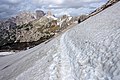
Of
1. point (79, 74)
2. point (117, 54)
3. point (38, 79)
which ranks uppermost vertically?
point (117, 54)

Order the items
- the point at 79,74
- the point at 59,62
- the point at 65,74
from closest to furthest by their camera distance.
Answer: the point at 79,74, the point at 65,74, the point at 59,62

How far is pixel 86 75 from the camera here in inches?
483

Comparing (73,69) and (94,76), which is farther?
(73,69)

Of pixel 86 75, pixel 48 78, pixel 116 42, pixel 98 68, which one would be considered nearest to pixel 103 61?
pixel 98 68

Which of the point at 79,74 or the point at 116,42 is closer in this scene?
the point at 79,74

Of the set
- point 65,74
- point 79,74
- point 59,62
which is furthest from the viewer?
point 59,62

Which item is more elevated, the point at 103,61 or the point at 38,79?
the point at 103,61

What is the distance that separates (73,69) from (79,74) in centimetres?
153

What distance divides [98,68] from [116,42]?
9.48ft

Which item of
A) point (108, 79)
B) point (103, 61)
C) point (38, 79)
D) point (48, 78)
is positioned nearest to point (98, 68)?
point (103, 61)

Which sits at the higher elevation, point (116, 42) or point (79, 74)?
point (116, 42)

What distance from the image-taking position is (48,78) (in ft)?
47.2

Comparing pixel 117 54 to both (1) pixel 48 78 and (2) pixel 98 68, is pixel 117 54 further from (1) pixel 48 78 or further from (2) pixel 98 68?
(1) pixel 48 78

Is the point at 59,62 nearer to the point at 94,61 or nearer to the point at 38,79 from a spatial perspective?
the point at 38,79
